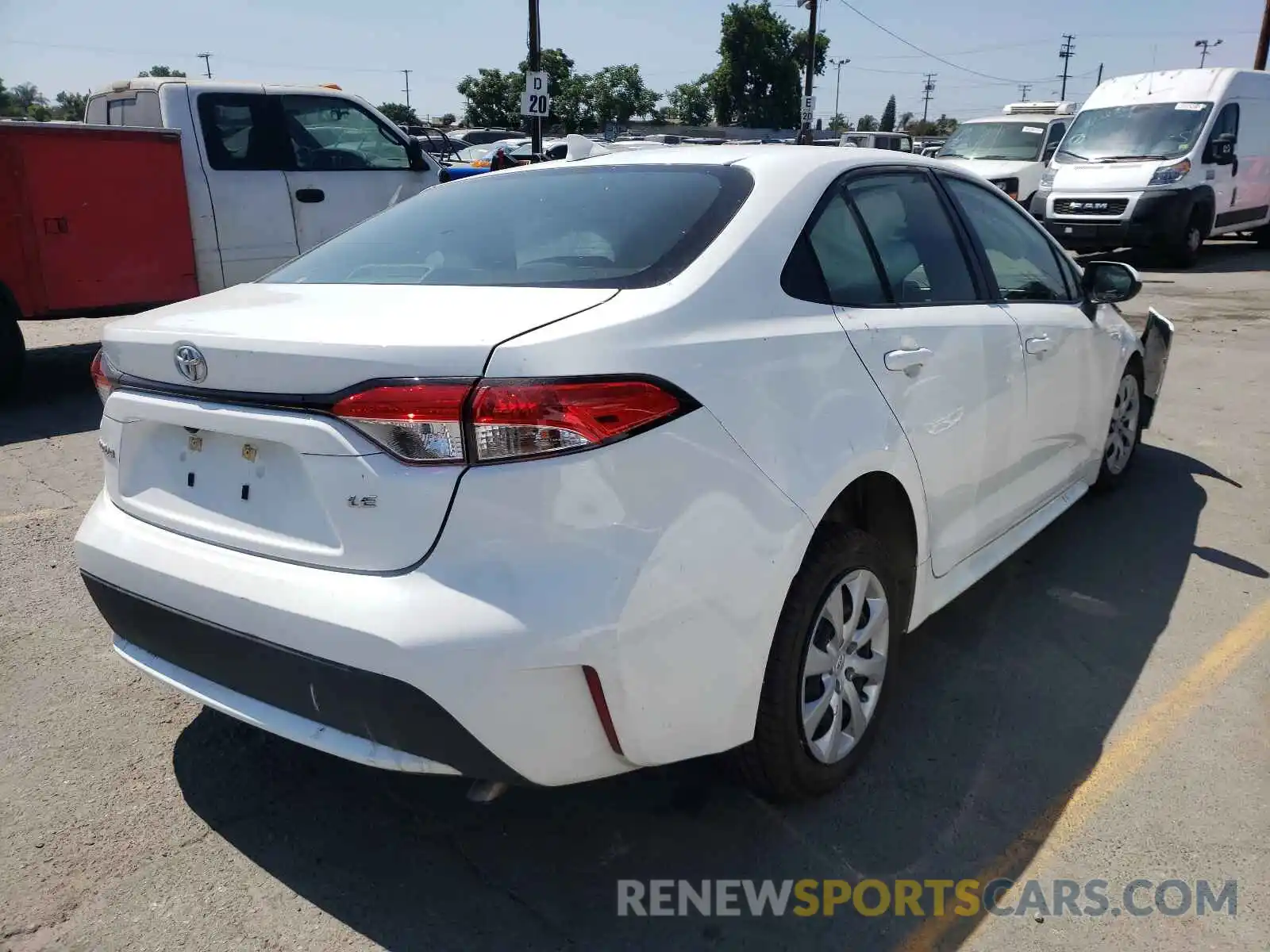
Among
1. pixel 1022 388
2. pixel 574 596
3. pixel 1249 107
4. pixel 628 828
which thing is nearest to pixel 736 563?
pixel 574 596

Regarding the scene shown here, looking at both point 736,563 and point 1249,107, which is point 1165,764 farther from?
point 1249,107

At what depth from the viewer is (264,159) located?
7844 millimetres

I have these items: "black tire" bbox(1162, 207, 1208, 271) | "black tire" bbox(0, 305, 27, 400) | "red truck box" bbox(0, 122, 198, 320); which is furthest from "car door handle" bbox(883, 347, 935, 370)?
"black tire" bbox(1162, 207, 1208, 271)

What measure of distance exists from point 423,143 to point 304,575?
8.03 meters

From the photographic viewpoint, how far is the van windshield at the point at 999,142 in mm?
16672

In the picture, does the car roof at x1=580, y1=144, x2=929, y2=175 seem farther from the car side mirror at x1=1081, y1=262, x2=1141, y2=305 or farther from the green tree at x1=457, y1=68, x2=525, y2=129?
the green tree at x1=457, y1=68, x2=525, y2=129

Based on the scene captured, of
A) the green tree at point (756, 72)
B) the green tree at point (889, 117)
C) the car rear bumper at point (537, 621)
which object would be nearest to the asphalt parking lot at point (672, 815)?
the car rear bumper at point (537, 621)

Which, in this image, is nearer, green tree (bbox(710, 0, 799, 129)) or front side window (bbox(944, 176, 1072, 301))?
front side window (bbox(944, 176, 1072, 301))

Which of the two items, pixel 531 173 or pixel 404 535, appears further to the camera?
pixel 531 173

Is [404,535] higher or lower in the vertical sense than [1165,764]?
higher

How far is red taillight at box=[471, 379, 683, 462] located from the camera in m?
1.94

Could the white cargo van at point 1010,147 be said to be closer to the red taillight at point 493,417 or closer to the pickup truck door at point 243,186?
the pickup truck door at point 243,186

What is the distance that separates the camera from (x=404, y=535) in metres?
2.00

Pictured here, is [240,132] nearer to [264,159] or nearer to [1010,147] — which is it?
[264,159]
